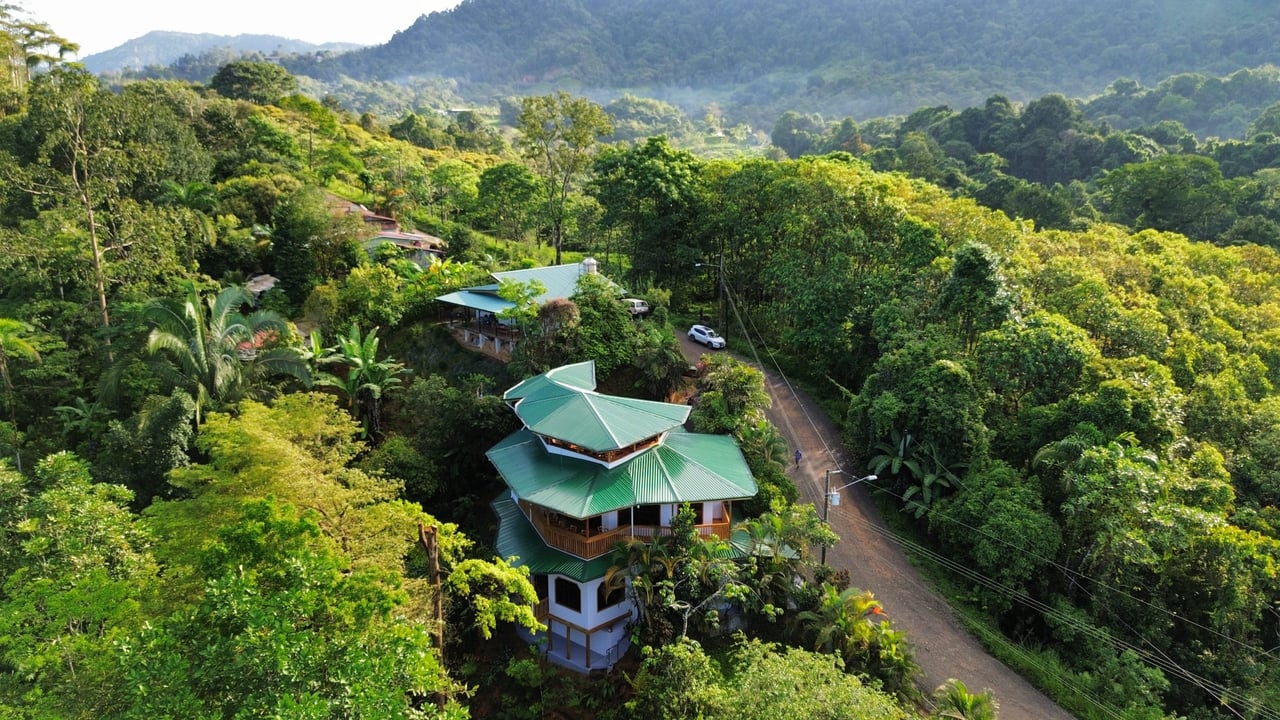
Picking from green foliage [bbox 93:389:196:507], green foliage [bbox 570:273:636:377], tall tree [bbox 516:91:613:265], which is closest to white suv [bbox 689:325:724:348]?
green foliage [bbox 570:273:636:377]

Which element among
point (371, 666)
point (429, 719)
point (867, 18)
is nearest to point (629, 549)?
point (429, 719)

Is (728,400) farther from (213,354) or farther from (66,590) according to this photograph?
(66,590)

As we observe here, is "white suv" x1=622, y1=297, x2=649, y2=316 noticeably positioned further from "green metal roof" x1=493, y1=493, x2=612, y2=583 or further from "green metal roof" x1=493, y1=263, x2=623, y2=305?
"green metal roof" x1=493, y1=493, x2=612, y2=583

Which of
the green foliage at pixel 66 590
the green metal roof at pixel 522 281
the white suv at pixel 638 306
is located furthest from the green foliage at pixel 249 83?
the green foliage at pixel 66 590

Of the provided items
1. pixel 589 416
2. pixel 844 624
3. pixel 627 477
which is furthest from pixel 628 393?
pixel 844 624

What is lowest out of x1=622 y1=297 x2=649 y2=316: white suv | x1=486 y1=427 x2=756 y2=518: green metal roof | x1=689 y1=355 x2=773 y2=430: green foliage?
x1=486 y1=427 x2=756 y2=518: green metal roof

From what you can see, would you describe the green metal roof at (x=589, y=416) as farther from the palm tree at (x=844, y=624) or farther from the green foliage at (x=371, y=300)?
the green foliage at (x=371, y=300)
